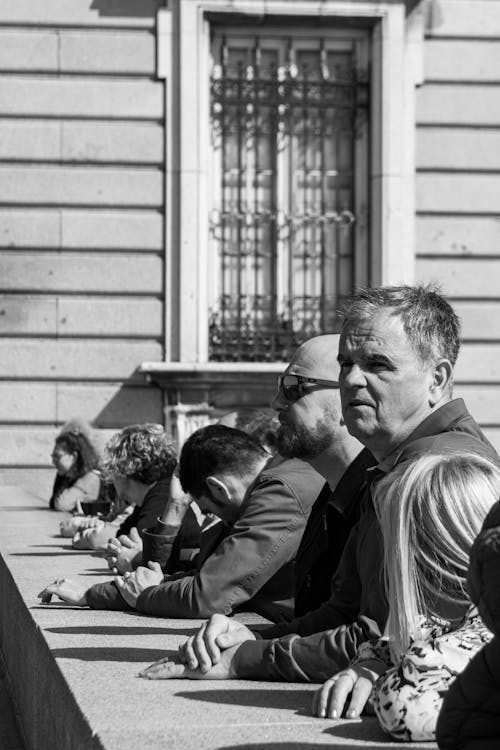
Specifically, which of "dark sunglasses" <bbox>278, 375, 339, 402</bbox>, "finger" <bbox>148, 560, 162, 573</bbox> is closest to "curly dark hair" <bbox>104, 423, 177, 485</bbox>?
"finger" <bbox>148, 560, 162, 573</bbox>

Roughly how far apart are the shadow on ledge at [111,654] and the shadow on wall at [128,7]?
10.7 m

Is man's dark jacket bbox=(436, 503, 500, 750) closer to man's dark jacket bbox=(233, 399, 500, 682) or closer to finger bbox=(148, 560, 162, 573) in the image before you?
man's dark jacket bbox=(233, 399, 500, 682)

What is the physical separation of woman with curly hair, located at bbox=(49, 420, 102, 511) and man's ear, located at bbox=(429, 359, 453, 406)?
25.3ft

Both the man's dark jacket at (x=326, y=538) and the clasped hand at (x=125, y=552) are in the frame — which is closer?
the man's dark jacket at (x=326, y=538)

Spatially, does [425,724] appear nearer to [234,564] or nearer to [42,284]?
[234,564]

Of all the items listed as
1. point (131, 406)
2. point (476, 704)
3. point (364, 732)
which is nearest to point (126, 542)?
point (364, 732)

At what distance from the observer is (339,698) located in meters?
3.00

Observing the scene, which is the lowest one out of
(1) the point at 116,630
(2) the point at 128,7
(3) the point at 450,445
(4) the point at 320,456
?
(1) the point at 116,630

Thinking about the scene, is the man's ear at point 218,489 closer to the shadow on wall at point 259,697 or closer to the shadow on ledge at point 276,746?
the shadow on wall at point 259,697

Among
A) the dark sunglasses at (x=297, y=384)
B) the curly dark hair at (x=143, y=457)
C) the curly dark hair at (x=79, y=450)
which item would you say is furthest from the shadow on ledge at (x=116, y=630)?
the curly dark hair at (x=79, y=450)

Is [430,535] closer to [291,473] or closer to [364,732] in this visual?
[364,732]

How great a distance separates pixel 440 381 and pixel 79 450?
25.7 feet

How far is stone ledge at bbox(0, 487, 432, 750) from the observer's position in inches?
111

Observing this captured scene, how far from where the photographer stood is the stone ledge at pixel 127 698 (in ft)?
9.24
